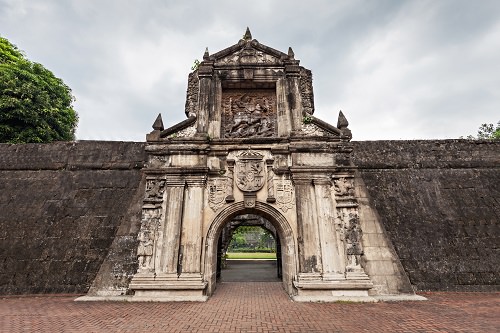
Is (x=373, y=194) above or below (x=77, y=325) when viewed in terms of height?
above

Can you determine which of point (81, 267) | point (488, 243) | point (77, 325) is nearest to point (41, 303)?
point (81, 267)

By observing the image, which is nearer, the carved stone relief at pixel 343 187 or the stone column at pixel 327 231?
the stone column at pixel 327 231

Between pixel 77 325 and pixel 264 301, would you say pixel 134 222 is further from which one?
pixel 264 301

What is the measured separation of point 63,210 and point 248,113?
797 cm

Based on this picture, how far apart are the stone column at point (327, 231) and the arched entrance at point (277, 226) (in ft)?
3.17

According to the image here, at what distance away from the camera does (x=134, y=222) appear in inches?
361

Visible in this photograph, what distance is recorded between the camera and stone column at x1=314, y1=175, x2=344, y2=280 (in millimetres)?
8266

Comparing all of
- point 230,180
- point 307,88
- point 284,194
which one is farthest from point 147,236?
point 307,88

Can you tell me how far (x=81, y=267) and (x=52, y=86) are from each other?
51.0 ft

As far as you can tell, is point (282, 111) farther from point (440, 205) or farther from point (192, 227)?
point (440, 205)

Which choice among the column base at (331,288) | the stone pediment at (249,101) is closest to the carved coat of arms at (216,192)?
the stone pediment at (249,101)

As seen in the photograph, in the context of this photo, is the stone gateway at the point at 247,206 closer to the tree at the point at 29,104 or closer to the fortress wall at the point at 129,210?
the fortress wall at the point at 129,210

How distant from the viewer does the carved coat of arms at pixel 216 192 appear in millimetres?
9109

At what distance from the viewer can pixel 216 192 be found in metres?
9.23
